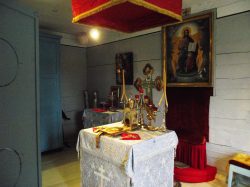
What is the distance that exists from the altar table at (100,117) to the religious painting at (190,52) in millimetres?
1171

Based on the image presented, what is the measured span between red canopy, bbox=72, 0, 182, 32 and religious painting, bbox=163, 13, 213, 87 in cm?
117

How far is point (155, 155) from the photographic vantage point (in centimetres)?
223

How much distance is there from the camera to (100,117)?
4277 millimetres

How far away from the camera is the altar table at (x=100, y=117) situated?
4.11 meters

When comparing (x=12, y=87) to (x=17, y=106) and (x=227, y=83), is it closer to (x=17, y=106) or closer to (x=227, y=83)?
(x=17, y=106)

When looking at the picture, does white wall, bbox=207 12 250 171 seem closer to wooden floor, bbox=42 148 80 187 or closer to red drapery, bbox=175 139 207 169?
red drapery, bbox=175 139 207 169

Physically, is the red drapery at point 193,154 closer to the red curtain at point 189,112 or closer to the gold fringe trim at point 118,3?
Answer: the red curtain at point 189,112

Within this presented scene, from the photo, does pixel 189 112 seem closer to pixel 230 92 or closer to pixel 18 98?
pixel 230 92

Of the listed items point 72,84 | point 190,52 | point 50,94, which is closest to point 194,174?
point 190,52

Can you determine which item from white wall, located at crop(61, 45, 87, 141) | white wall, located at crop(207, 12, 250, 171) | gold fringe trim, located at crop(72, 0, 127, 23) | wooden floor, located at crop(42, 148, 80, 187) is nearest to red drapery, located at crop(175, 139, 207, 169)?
white wall, located at crop(207, 12, 250, 171)

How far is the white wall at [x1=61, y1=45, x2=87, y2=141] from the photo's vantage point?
5.46 m

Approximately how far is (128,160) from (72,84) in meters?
4.02

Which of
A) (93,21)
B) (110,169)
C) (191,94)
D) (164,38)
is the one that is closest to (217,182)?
(191,94)

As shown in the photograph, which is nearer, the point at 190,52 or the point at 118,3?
the point at 118,3
